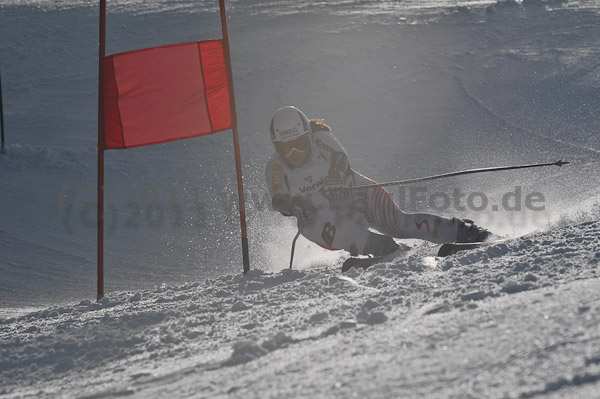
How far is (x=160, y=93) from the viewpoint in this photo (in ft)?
19.9

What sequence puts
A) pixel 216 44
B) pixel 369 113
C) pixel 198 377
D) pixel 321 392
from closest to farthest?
pixel 321 392 → pixel 198 377 → pixel 216 44 → pixel 369 113

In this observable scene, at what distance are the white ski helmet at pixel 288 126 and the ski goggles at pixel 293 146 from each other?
0.04 metres

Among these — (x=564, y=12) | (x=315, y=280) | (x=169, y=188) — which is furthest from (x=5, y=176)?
(x=564, y=12)

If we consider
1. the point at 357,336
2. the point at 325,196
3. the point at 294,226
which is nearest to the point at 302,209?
the point at 325,196

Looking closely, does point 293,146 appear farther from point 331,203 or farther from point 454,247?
point 454,247

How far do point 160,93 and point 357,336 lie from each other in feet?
12.1

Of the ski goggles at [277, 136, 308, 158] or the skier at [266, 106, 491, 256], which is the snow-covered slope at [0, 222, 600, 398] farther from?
the ski goggles at [277, 136, 308, 158]

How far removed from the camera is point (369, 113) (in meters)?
13.4

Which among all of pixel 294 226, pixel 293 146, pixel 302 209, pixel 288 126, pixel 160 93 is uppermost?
pixel 160 93

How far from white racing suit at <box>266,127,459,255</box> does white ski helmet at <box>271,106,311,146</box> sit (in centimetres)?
24

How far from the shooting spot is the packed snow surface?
2.71m

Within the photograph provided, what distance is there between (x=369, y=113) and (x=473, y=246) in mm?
8416

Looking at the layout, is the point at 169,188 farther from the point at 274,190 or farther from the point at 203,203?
the point at 274,190

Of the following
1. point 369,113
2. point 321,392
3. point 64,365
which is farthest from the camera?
point 369,113
